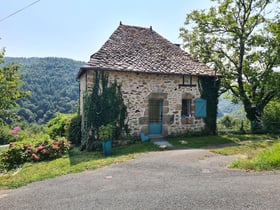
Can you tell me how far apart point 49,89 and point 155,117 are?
4437 cm

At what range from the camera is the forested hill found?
4288 centimetres

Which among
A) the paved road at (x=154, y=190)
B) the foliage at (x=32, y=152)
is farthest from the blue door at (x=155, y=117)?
the paved road at (x=154, y=190)

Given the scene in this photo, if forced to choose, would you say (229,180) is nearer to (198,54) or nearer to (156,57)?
(156,57)

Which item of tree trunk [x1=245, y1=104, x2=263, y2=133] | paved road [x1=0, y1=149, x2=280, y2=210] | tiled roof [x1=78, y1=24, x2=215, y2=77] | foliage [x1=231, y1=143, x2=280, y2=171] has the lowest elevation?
paved road [x1=0, y1=149, x2=280, y2=210]

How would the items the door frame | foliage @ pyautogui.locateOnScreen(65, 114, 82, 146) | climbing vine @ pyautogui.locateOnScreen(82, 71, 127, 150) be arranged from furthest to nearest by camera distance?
1. foliage @ pyautogui.locateOnScreen(65, 114, 82, 146)
2. the door frame
3. climbing vine @ pyautogui.locateOnScreen(82, 71, 127, 150)

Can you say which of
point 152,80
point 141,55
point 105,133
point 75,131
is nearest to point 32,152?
point 105,133

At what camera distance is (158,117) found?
11.0 metres

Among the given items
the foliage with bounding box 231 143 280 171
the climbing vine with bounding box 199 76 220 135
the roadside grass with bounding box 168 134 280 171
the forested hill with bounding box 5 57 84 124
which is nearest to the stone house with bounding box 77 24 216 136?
the climbing vine with bounding box 199 76 220 135

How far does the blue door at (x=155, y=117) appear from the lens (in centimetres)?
1084

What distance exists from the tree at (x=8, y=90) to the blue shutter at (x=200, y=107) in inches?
333

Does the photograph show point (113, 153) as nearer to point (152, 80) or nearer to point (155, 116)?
point (155, 116)

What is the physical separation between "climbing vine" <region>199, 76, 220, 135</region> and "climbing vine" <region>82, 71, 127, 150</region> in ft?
16.5

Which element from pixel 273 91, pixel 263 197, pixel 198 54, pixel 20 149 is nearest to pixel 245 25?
pixel 198 54

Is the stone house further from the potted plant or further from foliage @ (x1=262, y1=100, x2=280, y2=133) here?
foliage @ (x1=262, y1=100, x2=280, y2=133)
